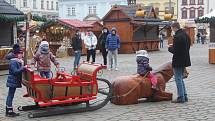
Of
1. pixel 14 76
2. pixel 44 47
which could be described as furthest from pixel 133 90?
pixel 44 47

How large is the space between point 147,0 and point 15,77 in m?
68.7

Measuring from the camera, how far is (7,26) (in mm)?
18094

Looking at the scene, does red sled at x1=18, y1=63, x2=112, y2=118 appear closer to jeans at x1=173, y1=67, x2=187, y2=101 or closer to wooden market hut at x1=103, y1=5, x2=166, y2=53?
jeans at x1=173, y1=67, x2=187, y2=101

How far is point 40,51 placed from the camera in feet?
38.2

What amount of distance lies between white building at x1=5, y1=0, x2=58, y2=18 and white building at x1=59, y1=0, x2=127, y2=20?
3.00 m

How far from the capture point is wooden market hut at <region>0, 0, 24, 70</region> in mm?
16859

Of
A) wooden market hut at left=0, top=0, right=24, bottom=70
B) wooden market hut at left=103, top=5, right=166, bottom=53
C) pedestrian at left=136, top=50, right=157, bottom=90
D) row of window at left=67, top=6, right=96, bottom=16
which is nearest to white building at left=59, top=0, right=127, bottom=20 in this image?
row of window at left=67, top=6, right=96, bottom=16

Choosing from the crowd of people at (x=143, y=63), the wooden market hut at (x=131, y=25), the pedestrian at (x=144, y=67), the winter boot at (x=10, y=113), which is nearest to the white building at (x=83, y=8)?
the wooden market hut at (x=131, y=25)

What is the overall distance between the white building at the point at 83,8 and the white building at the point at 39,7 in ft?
9.85

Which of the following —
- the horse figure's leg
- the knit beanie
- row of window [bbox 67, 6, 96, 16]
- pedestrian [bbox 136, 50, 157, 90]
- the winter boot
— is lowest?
the winter boot

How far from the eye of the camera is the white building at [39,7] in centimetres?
7021

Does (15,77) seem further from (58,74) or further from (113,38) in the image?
(113,38)

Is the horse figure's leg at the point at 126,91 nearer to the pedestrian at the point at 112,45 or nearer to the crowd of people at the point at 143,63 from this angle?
the crowd of people at the point at 143,63

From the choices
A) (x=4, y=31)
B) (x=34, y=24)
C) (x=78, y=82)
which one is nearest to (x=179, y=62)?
(x=78, y=82)
